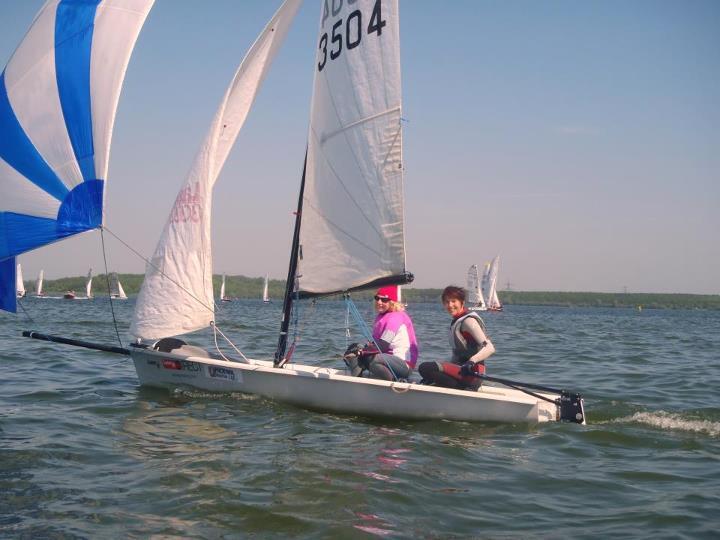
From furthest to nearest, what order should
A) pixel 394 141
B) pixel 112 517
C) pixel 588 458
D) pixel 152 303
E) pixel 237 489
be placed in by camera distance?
pixel 152 303, pixel 394 141, pixel 588 458, pixel 237 489, pixel 112 517

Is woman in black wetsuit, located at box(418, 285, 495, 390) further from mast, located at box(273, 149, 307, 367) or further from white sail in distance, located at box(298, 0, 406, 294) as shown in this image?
mast, located at box(273, 149, 307, 367)

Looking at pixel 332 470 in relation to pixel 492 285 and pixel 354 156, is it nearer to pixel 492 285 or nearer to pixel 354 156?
pixel 354 156

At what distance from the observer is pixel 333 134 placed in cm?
812

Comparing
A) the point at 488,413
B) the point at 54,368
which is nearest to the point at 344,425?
the point at 488,413

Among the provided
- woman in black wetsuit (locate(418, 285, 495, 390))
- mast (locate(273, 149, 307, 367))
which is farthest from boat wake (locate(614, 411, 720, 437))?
mast (locate(273, 149, 307, 367))

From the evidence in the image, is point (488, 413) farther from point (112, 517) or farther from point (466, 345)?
point (112, 517)

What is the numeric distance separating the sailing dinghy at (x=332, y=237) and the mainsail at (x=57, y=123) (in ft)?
4.50

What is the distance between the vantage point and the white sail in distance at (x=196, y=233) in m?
8.52

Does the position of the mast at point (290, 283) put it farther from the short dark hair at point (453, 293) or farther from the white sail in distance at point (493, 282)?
the white sail in distance at point (493, 282)

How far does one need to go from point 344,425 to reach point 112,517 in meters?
3.22

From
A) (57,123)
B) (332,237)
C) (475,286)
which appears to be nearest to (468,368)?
(332,237)

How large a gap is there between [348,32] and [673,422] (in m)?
5.71

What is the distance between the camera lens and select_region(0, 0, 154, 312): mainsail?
732 cm

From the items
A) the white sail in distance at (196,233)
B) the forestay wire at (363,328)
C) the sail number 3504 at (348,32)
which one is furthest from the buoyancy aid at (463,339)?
the sail number 3504 at (348,32)
